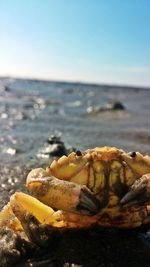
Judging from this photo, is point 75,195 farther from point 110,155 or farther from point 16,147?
point 16,147

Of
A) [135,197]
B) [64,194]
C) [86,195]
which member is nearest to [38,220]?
[64,194]

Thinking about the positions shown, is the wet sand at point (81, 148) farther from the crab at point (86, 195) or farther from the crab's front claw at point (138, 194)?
the crab's front claw at point (138, 194)

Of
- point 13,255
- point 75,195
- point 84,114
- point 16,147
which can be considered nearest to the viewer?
point 75,195

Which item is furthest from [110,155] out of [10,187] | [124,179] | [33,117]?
[33,117]

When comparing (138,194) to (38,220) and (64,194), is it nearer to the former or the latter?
(64,194)

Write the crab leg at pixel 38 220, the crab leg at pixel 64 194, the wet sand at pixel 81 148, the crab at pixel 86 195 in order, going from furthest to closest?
the crab leg at pixel 38 220 → the wet sand at pixel 81 148 → the crab at pixel 86 195 → the crab leg at pixel 64 194

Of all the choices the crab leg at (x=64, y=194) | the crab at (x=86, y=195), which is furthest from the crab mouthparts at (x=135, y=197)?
→ the crab leg at (x=64, y=194)

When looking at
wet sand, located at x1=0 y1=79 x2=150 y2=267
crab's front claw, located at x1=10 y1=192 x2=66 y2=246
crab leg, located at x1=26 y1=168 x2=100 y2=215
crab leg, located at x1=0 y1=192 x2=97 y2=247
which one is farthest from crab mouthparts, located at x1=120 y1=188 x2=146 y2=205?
crab's front claw, located at x1=10 y1=192 x2=66 y2=246
